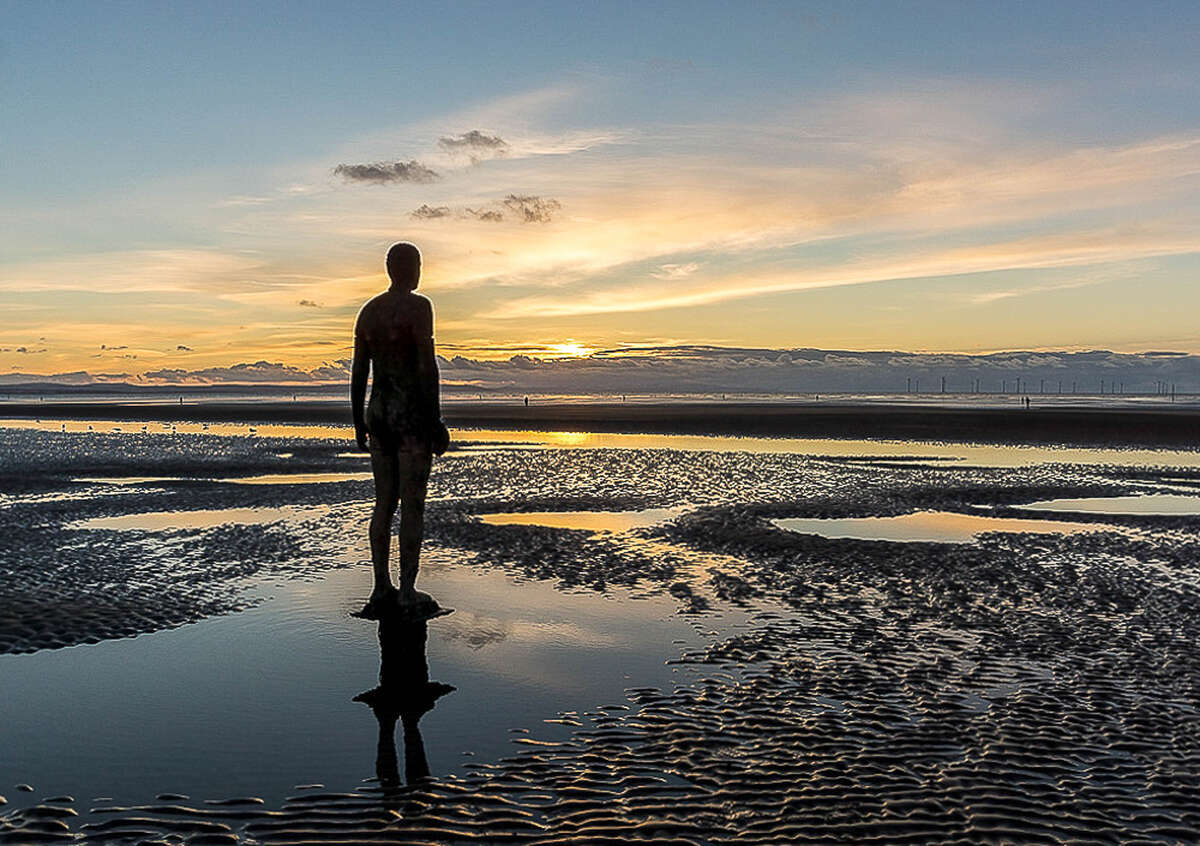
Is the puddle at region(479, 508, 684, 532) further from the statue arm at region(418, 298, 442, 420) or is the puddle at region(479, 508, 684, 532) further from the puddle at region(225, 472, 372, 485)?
the puddle at region(225, 472, 372, 485)

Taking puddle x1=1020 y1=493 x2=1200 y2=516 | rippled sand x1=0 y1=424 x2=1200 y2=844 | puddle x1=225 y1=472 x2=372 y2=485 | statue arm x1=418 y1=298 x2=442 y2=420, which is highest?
statue arm x1=418 y1=298 x2=442 y2=420

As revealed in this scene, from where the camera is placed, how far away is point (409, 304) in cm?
1008

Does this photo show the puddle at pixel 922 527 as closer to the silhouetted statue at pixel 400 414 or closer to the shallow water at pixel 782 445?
the silhouetted statue at pixel 400 414

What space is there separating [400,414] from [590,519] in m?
8.91

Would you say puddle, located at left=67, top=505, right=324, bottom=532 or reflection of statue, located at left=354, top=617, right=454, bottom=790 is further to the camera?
puddle, located at left=67, top=505, right=324, bottom=532

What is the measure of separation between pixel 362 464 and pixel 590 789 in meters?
28.1

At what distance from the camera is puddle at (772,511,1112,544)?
16.4 m

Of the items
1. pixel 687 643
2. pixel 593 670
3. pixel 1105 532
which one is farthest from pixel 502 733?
pixel 1105 532

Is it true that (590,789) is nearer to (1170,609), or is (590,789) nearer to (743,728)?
(743,728)

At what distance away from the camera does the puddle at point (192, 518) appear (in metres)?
17.4

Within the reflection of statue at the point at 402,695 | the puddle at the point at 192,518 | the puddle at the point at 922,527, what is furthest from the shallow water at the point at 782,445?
the reflection of statue at the point at 402,695

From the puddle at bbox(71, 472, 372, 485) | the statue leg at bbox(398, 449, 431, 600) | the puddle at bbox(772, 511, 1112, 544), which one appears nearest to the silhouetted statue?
the statue leg at bbox(398, 449, 431, 600)

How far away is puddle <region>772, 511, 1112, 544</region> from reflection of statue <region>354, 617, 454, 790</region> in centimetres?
921

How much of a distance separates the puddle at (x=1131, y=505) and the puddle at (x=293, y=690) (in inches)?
524
